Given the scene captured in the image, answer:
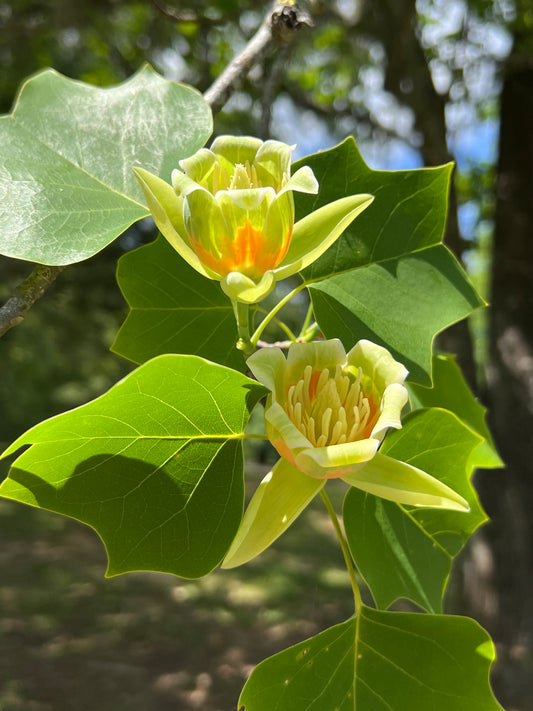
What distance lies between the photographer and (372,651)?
746 mm

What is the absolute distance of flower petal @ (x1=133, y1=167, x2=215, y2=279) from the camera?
0.58 m

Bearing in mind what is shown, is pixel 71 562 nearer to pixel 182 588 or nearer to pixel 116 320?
pixel 182 588

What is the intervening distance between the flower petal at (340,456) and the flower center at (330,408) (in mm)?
31

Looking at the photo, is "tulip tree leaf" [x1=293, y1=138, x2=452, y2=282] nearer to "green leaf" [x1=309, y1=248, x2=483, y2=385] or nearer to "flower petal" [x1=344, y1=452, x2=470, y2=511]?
"green leaf" [x1=309, y1=248, x2=483, y2=385]

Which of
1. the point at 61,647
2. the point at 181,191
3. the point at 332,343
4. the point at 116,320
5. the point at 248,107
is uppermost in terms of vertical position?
the point at 181,191

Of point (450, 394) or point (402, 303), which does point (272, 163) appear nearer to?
point (402, 303)

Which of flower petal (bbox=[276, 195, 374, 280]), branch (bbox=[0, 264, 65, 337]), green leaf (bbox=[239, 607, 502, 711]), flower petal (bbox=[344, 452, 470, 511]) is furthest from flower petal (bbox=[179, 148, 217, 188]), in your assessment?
green leaf (bbox=[239, 607, 502, 711])

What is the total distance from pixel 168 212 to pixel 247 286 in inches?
4.2

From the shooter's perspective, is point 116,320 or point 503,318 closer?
point 503,318

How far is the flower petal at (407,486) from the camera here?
0.53m

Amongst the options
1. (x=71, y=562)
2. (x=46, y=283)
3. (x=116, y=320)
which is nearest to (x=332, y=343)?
(x=46, y=283)

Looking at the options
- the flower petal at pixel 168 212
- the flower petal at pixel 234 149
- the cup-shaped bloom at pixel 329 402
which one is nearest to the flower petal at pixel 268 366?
the cup-shaped bloom at pixel 329 402

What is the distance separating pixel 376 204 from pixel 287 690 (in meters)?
0.58

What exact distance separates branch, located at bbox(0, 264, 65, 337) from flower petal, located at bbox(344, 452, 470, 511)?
37cm
